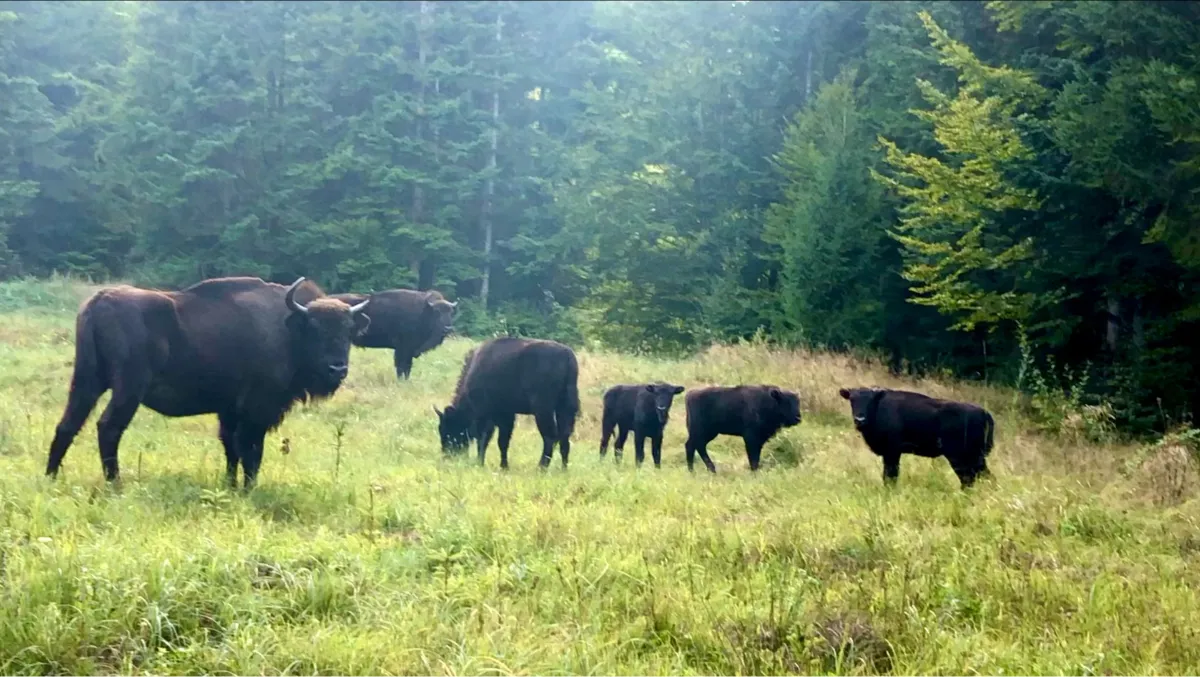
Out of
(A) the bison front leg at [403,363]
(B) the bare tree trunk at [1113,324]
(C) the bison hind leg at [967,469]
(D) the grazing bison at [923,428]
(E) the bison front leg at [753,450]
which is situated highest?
(B) the bare tree trunk at [1113,324]

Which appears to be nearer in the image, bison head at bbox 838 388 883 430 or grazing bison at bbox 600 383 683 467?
bison head at bbox 838 388 883 430

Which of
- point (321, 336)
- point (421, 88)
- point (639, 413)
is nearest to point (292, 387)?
point (321, 336)

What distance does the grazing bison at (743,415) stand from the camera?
1363cm

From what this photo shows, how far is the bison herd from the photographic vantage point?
8.41 metres

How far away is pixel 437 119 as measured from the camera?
1417 inches

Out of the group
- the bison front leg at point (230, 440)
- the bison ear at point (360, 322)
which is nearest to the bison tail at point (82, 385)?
the bison front leg at point (230, 440)

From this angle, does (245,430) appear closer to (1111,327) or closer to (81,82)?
(1111,327)

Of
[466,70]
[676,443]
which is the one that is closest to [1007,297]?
[676,443]

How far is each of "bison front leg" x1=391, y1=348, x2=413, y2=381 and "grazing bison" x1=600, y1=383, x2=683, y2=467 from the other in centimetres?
613

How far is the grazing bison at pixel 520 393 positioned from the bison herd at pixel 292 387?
2 centimetres

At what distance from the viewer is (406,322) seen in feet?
69.3

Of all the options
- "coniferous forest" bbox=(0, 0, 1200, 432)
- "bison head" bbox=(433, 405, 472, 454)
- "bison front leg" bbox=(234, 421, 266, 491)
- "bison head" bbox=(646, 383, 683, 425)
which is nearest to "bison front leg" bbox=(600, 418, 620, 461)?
"bison head" bbox=(646, 383, 683, 425)

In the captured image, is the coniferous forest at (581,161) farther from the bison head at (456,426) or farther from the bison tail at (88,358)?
the bison tail at (88,358)

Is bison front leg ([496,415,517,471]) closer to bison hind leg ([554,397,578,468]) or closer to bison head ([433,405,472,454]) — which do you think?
bison head ([433,405,472,454])
